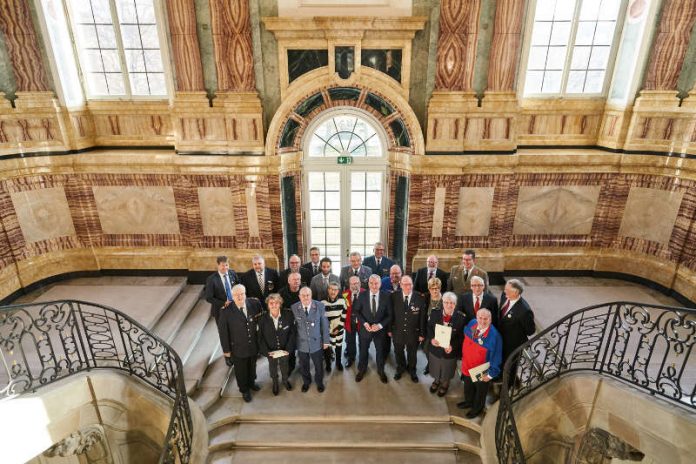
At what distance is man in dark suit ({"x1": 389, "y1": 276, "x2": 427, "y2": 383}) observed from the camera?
5777 mm

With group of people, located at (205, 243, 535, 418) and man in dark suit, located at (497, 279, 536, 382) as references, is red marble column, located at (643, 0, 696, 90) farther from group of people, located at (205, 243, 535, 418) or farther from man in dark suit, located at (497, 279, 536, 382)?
man in dark suit, located at (497, 279, 536, 382)

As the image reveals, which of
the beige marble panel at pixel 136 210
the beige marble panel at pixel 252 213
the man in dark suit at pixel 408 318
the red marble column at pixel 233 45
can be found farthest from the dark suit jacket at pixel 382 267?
the beige marble panel at pixel 136 210

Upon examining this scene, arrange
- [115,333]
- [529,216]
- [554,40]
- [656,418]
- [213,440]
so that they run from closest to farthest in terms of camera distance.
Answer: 1. [656,418]
2. [213,440]
3. [115,333]
4. [554,40]
5. [529,216]

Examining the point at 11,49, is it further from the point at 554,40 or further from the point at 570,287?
the point at 570,287

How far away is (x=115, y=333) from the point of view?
6703 mm

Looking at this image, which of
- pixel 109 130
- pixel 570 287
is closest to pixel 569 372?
pixel 570 287

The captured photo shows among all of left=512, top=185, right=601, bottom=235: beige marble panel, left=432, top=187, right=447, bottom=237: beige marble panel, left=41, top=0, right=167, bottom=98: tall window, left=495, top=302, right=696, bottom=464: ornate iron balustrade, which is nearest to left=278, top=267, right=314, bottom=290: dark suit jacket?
left=432, top=187, right=447, bottom=237: beige marble panel

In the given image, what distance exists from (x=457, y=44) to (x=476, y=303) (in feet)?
14.3

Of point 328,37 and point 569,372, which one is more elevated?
point 328,37

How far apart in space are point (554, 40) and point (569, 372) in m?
5.65

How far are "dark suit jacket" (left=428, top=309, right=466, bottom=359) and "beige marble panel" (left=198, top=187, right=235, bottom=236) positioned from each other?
439 cm

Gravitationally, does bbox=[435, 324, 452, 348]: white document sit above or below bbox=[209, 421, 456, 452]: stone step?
above

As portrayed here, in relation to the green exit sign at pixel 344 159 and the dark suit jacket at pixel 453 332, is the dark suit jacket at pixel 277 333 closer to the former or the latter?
the dark suit jacket at pixel 453 332

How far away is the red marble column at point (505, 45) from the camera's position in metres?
7.15
